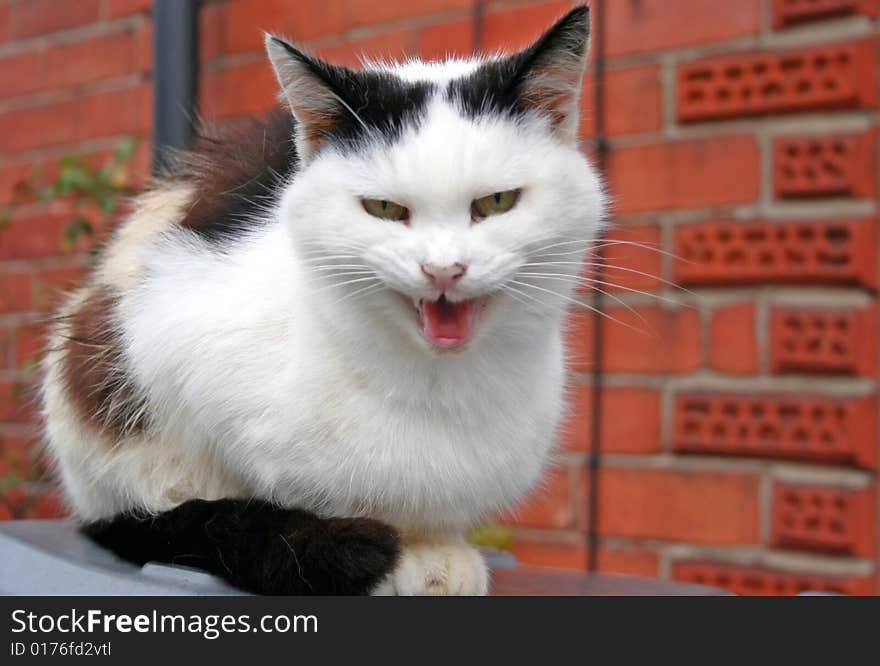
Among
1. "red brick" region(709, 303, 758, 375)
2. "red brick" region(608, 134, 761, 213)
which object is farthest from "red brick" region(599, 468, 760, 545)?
"red brick" region(608, 134, 761, 213)

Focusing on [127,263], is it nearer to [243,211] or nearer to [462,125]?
[243,211]

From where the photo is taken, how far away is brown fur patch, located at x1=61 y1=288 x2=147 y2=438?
879 mm

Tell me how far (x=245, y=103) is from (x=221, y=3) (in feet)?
0.61

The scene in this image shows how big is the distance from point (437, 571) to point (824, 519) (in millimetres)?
652

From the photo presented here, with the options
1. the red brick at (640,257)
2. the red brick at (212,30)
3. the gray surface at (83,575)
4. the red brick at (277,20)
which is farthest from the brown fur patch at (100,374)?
the red brick at (212,30)

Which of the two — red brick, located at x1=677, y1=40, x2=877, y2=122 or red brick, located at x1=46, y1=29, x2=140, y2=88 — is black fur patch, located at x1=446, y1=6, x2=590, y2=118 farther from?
red brick, located at x1=46, y1=29, x2=140, y2=88

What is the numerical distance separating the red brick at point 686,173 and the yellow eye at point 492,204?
1.89 feet

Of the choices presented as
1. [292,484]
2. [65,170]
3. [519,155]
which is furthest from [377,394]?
[65,170]

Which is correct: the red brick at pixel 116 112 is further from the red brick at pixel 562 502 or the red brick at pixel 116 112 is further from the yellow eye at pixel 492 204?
the yellow eye at pixel 492 204

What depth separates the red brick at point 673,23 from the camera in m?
1.32

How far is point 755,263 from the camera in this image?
1310 millimetres

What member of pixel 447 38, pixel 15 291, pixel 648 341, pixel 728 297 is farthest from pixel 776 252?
pixel 15 291

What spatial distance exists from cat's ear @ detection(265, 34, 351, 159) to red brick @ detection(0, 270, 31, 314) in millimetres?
1320

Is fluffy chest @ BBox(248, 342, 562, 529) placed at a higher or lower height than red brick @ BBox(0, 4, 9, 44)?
lower
